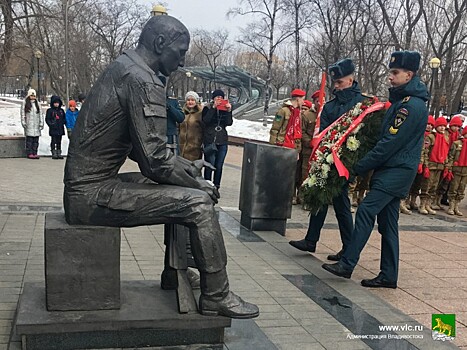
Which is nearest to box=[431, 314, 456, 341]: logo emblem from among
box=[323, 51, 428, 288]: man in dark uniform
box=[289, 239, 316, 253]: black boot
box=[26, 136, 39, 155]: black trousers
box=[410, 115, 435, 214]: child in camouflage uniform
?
box=[323, 51, 428, 288]: man in dark uniform

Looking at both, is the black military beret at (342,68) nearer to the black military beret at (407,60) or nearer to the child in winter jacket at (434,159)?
the black military beret at (407,60)

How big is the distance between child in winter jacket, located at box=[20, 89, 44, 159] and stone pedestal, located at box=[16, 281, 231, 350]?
1032cm

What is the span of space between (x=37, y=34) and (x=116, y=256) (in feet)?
75.9

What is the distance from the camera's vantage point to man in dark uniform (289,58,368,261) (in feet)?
18.7

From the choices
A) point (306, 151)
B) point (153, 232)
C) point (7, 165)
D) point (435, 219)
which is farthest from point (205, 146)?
point (7, 165)

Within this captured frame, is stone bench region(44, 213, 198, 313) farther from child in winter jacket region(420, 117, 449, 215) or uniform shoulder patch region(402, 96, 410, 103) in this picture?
→ child in winter jacket region(420, 117, 449, 215)

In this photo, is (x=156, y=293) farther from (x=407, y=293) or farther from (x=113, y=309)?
(x=407, y=293)

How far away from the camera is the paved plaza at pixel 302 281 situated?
12.5 ft

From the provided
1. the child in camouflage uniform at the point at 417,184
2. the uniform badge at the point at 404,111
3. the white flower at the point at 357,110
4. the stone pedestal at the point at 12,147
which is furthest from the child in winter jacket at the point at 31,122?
the uniform badge at the point at 404,111

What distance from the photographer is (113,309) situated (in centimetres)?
343

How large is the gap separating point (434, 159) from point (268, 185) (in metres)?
4.51

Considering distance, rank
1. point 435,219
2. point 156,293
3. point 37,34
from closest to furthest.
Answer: point 156,293 → point 435,219 → point 37,34

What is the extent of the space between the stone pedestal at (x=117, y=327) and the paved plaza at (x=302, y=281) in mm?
206

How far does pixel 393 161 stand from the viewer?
4.93 metres
